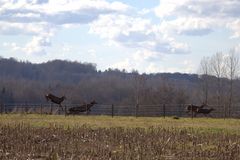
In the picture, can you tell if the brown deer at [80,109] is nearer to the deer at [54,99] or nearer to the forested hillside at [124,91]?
the deer at [54,99]

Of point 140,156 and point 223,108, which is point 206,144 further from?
point 223,108

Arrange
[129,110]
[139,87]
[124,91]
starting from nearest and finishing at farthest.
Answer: [129,110] → [139,87] → [124,91]

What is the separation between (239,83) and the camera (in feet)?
368

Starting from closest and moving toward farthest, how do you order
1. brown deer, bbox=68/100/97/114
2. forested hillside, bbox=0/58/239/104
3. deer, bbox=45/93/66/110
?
deer, bbox=45/93/66/110
brown deer, bbox=68/100/97/114
forested hillside, bbox=0/58/239/104

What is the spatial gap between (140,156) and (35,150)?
3664 millimetres

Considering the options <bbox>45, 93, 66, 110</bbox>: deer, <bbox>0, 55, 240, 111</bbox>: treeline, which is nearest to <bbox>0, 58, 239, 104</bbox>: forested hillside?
<bbox>0, 55, 240, 111</bbox>: treeline

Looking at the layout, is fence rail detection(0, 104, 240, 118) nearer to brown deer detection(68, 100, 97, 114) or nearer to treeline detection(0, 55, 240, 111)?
brown deer detection(68, 100, 97, 114)

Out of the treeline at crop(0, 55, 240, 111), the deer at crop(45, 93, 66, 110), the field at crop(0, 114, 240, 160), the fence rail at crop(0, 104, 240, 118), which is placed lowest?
the field at crop(0, 114, 240, 160)

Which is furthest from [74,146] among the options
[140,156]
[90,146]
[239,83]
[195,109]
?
[239,83]

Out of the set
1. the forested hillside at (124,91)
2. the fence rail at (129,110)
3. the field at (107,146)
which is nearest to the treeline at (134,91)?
the forested hillside at (124,91)

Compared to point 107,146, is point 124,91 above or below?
above

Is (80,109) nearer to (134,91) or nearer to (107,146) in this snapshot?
(107,146)

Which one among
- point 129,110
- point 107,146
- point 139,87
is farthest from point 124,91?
point 107,146

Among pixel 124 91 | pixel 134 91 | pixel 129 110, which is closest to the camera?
pixel 129 110
